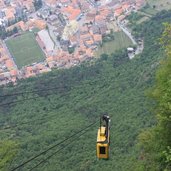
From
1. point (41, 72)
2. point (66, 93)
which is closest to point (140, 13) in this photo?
point (41, 72)

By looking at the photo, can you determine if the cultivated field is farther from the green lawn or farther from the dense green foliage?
the dense green foliage

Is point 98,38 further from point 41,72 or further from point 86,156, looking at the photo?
point 86,156

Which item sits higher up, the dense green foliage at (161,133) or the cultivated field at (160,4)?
the cultivated field at (160,4)

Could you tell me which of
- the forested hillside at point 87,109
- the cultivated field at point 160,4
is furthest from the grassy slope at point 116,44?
the cultivated field at point 160,4

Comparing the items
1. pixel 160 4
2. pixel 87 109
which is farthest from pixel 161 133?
pixel 160 4

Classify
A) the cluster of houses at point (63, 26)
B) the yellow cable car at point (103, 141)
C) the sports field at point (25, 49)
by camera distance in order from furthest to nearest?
the sports field at point (25, 49) < the cluster of houses at point (63, 26) < the yellow cable car at point (103, 141)

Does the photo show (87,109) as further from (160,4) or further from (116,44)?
(160,4)

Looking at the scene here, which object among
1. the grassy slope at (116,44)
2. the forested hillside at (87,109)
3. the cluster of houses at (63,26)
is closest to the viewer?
the forested hillside at (87,109)

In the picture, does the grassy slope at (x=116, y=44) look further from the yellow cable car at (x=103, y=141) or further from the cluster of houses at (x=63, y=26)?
the yellow cable car at (x=103, y=141)

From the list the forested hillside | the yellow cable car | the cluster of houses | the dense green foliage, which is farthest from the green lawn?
the yellow cable car
